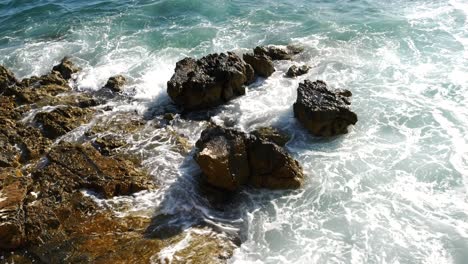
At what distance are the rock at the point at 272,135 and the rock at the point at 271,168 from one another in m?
1.65

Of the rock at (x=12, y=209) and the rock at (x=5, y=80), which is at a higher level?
the rock at (x=5, y=80)

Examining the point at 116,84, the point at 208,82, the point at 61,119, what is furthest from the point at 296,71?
the point at 61,119

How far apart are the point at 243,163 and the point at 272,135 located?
234cm

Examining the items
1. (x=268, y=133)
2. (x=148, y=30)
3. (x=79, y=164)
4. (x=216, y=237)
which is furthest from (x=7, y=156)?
(x=148, y=30)

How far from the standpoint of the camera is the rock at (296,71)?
16406 millimetres

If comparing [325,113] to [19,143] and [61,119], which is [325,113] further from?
[19,143]

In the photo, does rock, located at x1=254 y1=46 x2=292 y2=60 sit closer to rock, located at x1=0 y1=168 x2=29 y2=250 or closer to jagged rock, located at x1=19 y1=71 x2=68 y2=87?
jagged rock, located at x1=19 y1=71 x2=68 y2=87

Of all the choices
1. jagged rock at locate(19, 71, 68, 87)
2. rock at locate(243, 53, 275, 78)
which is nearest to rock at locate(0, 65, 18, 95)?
jagged rock at locate(19, 71, 68, 87)

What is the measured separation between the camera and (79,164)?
1133cm

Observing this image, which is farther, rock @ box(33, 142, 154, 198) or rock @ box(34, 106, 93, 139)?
rock @ box(34, 106, 93, 139)

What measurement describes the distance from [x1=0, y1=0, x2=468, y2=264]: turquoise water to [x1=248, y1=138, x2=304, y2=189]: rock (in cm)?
29

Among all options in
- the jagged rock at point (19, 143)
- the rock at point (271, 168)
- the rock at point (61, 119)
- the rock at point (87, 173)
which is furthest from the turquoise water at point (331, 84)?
the jagged rock at point (19, 143)

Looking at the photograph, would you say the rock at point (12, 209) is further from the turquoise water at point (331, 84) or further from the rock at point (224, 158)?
the rock at point (224, 158)

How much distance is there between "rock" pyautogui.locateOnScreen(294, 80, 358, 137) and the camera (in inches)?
507
